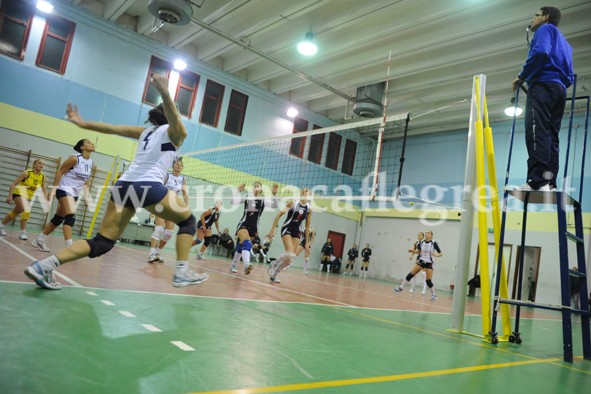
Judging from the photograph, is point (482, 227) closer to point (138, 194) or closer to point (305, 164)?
point (138, 194)

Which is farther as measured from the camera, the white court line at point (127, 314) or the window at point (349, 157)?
the window at point (349, 157)

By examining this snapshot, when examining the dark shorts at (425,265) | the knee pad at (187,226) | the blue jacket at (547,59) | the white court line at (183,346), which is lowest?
the white court line at (183,346)

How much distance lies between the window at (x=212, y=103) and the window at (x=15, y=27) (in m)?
6.97

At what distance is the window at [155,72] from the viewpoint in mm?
17031

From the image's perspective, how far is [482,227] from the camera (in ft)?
15.4

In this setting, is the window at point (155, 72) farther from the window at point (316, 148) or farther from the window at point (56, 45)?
the window at point (316, 148)

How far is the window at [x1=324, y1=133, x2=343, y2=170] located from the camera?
884 inches

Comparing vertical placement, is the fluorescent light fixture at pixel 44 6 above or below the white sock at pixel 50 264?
above

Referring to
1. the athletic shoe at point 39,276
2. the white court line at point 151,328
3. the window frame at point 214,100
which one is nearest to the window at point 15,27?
the window frame at point 214,100

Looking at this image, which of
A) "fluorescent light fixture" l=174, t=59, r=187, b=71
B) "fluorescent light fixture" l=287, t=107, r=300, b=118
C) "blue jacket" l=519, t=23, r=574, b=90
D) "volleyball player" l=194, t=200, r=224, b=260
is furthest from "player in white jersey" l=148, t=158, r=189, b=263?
"fluorescent light fixture" l=287, t=107, r=300, b=118

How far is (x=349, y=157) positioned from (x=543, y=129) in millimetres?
19426

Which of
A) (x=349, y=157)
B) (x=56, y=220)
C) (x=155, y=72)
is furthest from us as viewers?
(x=349, y=157)

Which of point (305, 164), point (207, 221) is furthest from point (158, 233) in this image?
point (305, 164)

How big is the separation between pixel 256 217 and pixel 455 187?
15303mm
